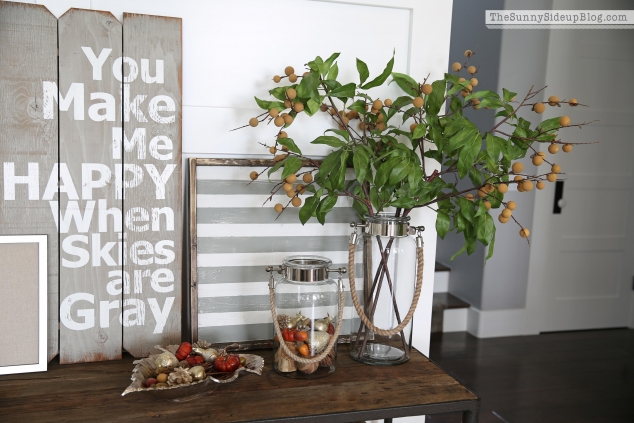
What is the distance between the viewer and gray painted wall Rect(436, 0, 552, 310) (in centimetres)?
350

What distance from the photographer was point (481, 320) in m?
3.64

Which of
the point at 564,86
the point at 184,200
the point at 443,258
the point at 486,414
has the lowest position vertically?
the point at 486,414

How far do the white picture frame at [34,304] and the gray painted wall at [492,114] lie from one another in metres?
2.78

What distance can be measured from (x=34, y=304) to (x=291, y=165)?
2.15 feet

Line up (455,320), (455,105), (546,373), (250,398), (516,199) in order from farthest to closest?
(455,320), (516,199), (546,373), (455,105), (250,398)

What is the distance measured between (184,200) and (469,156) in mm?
701

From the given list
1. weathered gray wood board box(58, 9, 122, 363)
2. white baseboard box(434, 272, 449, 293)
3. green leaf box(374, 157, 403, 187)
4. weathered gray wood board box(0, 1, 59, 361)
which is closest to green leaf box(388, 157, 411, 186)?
green leaf box(374, 157, 403, 187)

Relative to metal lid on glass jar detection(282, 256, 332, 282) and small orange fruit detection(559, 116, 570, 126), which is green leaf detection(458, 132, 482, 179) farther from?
metal lid on glass jar detection(282, 256, 332, 282)

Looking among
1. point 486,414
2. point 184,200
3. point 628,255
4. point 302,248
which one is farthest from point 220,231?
point 628,255

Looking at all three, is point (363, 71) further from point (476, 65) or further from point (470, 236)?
point (476, 65)

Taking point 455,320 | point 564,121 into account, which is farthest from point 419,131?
point 455,320

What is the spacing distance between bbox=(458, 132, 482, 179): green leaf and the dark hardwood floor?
1.75 meters

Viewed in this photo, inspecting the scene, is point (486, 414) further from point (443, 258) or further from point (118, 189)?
point (118, 189)

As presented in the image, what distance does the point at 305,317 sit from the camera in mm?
1303
